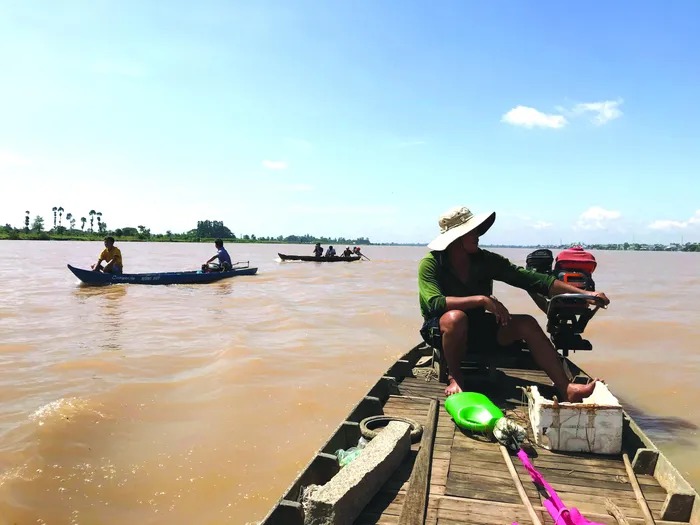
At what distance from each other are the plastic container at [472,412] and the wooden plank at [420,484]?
0.23 metres

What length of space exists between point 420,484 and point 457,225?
7.79 ft

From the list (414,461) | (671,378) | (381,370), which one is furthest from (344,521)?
(671,378)

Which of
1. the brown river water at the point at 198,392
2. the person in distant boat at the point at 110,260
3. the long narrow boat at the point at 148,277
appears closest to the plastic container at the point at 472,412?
the brown river water at the point at 198,392

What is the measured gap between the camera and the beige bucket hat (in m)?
4.15

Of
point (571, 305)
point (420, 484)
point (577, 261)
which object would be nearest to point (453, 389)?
point (571, 305)

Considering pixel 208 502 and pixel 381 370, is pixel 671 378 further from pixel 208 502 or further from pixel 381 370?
pixel 208 502

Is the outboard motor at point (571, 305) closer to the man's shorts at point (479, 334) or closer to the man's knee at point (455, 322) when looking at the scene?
the man's shorts at point (479, 334)

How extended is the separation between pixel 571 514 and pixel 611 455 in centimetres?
109

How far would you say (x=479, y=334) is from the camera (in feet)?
14.8

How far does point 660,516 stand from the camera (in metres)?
2.50

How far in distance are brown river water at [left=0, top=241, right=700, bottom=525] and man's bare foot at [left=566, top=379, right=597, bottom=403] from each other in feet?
7.80

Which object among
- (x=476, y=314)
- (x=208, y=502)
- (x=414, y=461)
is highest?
(x=476, y=314)

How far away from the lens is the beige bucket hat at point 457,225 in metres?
4.15

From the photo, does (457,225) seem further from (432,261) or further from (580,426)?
(580,426)
